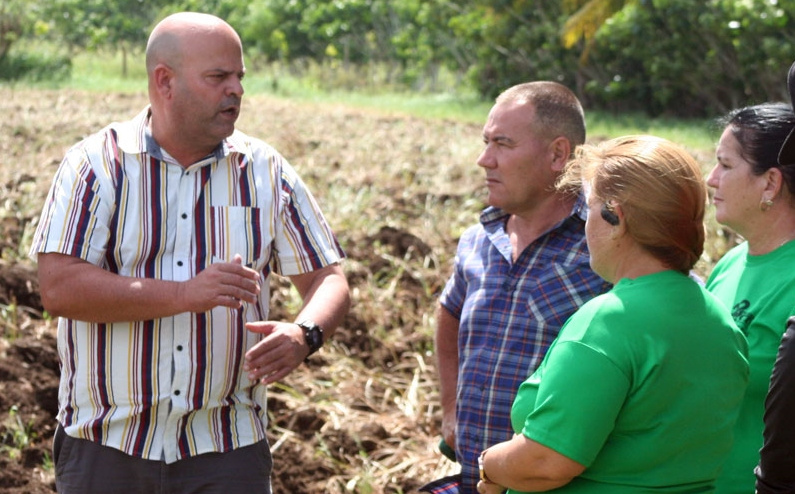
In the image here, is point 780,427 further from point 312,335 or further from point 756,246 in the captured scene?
point 312,335

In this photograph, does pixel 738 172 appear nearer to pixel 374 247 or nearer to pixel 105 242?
pixel 105 242

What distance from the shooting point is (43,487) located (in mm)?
4543

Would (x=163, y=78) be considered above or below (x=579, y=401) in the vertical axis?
above

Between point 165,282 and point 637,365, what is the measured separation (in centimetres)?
133

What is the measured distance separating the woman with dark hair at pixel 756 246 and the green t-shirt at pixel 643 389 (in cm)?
47

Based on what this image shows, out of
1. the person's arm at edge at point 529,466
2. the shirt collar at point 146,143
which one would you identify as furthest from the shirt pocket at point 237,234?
the person's arm at edge at point 529,466

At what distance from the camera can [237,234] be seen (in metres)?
3.28

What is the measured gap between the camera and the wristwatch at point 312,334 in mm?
3238

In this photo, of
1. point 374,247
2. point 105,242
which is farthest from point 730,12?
point 105,242

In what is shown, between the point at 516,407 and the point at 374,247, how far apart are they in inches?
190

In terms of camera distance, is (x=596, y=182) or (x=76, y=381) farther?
(x=76, y=381)

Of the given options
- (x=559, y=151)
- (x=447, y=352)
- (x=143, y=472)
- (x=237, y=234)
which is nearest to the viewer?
→ (x=143, y=472)

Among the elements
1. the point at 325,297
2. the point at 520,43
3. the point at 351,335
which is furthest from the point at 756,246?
the point at 520,43

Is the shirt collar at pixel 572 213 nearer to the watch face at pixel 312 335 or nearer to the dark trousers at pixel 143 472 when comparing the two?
the watch face at pixel 312 335
